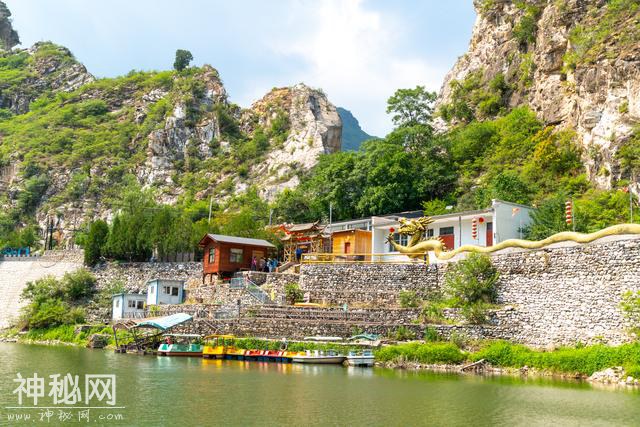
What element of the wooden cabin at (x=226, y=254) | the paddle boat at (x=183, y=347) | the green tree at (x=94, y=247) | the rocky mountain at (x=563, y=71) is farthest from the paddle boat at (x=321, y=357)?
the green tree at (x=94, y=247)

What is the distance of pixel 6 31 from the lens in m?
163

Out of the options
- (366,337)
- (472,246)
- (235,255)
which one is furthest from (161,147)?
(366,337)

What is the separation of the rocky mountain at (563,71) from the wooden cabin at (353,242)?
17796 mm

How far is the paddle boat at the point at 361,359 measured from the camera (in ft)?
89.3

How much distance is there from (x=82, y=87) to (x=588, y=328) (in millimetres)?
123008

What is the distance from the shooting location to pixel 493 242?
127 ft

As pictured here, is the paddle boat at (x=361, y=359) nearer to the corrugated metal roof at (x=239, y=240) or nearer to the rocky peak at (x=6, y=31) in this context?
the corrugated metal roof at (x=239, y=240)

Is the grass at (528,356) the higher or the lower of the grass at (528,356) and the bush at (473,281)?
the lower

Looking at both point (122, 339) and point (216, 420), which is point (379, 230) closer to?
point (122, 339)

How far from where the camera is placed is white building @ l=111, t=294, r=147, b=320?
4400 centimetres

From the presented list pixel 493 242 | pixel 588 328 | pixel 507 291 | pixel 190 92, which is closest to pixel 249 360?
pixel 507 291

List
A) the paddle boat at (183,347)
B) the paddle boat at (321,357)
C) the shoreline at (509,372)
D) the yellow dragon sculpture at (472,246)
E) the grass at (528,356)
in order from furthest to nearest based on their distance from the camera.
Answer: the paddle boat at (183,347) < the paddle boat at (321,357) < the yellow dragon sculpture at (472,246) < the grass at (528,356) < the shoreline at (509,372)

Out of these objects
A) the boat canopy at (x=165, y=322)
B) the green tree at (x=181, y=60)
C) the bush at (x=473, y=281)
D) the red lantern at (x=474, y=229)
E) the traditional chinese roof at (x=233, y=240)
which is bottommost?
the boat canopy at (x=165, y=322)

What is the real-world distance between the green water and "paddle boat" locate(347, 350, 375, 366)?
3.27ft
